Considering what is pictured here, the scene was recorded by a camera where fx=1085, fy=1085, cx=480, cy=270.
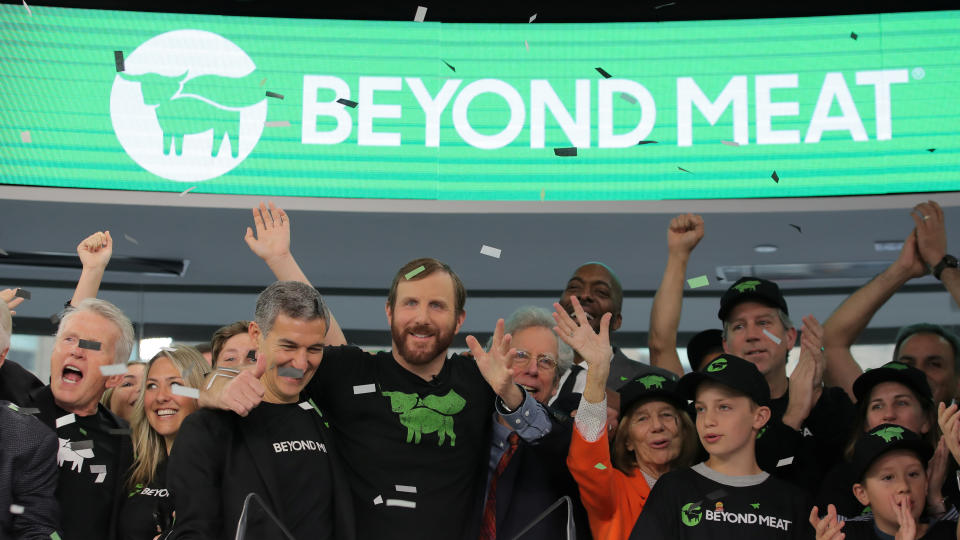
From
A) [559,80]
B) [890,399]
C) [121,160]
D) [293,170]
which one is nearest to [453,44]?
[559,80]

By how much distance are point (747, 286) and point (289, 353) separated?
1883mm

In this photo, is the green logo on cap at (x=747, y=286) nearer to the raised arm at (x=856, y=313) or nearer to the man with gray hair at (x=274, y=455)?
the raised arm at (x=856, y=313)

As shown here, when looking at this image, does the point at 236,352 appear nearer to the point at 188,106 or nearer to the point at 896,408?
the point at 188,106

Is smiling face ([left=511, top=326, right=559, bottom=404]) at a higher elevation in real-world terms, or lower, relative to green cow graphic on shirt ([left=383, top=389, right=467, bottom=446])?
higher

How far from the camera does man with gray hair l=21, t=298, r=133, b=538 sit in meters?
3.47

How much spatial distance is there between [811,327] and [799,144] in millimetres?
1112

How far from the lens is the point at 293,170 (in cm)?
471

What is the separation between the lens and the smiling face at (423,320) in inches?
122

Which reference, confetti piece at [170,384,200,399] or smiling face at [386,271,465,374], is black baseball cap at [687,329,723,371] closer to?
smiling face at [386,271,465,374]

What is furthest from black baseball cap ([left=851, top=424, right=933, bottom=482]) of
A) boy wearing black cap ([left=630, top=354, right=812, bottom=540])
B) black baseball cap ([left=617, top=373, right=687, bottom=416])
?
black baseball cap ([left=617, top=373, right=687, bottom=416])

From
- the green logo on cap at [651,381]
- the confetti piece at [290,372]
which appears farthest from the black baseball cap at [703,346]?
the confetti piece at [290,372]

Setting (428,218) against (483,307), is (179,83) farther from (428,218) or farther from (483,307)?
(483,307)

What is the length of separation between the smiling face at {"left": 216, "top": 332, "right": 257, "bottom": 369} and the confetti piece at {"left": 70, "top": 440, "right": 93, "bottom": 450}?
1.84 ft

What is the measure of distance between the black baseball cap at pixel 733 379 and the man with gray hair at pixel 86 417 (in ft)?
6.19
